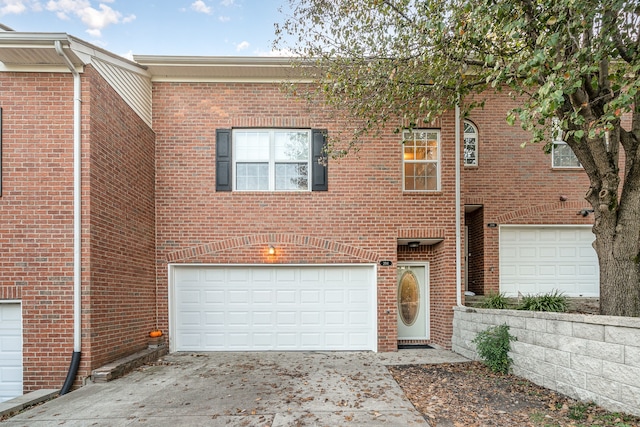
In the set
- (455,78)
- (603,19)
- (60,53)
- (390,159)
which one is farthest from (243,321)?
(603,19)

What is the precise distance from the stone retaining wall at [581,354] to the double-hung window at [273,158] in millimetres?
4616

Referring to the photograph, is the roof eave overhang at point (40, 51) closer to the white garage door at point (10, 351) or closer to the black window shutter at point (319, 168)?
the white garage door at point (10, 351)

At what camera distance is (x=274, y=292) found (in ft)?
24.1

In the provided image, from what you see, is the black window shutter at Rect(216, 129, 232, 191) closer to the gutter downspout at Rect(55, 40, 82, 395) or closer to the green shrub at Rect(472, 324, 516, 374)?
the gutter downspout at Rect(55, 40, 82, 395)

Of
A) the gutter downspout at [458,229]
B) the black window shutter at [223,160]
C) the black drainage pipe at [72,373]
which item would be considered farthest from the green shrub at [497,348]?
the black drainage pipe at [72,373]

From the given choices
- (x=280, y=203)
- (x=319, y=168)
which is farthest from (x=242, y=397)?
(x=319, y=168)

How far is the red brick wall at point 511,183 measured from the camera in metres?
8.39

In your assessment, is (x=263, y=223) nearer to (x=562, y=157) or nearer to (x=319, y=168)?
(x=319, y=168)

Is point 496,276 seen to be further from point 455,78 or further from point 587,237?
point 455,78

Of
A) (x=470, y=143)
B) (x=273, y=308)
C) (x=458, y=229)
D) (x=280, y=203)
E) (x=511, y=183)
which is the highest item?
(x=470, y=143)

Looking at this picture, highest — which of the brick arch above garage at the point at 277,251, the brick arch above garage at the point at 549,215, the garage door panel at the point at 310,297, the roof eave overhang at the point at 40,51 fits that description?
the roof eave overhang at the point at 40,51

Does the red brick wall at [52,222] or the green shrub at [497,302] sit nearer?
the red brick wall at [52,222]

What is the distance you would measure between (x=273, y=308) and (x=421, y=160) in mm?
4798

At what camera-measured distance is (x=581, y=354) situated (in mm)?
4145
